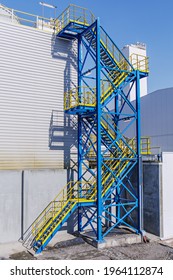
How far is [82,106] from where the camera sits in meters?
16.6

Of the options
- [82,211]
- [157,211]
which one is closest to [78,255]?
[82,211]

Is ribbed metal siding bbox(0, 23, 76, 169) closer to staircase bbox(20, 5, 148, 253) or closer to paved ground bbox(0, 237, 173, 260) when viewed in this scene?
staircase bbox(20, 5, 148, 253)

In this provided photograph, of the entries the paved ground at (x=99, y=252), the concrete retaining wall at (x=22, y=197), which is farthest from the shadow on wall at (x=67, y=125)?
the paved ground at (x=99, y=252)

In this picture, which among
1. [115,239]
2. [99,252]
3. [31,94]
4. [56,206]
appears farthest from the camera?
[31,94]

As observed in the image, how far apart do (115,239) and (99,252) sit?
5.24 feet

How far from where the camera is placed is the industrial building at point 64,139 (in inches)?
656

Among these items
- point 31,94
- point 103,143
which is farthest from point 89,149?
point 31,94

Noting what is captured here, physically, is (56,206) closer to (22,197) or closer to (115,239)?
(22,197)

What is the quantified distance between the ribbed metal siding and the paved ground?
5006 millimetres

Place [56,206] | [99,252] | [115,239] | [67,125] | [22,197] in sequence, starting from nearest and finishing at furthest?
[99,252]
[115,239]
[22,197]
[56,206]
[67,125]

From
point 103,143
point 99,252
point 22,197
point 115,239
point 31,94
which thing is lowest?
point 99,252

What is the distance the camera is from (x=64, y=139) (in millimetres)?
19219

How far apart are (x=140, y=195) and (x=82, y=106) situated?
6.29 meters

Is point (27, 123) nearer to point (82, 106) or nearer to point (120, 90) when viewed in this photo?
point (82, 106)
